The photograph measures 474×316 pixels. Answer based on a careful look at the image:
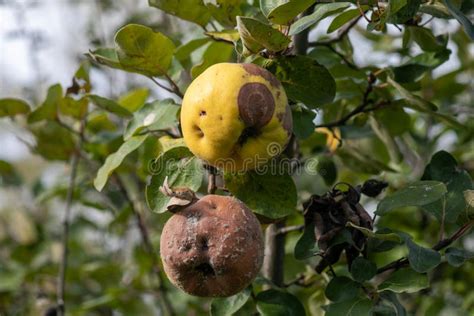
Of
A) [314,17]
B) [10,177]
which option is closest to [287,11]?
[314,17]

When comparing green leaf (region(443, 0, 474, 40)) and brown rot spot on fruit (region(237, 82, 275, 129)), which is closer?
brown rot spot on fruit (region(237, 82, 275, 129))

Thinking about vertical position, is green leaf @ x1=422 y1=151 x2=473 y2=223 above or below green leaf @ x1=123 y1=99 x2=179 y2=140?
below

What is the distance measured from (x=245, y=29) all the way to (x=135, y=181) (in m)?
1.56

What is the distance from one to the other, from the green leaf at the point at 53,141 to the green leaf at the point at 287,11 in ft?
3.33

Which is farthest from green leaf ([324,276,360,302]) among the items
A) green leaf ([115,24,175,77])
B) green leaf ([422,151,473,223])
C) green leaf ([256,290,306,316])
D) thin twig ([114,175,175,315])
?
thin twig ([114,175,175,315])

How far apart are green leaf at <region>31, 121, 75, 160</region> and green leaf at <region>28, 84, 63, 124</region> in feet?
0.53

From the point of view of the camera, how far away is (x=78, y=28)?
154 inches

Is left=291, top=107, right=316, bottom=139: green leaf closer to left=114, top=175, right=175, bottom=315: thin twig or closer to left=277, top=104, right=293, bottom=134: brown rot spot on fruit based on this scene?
left=277, top=104, right=293, bottom=134: brown rot spot on fruit

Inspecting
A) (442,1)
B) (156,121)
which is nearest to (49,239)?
(156,121)

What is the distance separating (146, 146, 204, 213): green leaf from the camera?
126cm

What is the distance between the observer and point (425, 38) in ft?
4.93

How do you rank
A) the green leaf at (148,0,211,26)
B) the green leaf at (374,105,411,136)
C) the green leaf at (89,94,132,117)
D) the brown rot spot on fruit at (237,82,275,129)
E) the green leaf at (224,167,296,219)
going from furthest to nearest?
the green leaf at (374,105,411,136) → the green leaf at (89,94,132,117) → the green leaf at (148,0,211,26) → the green leaf at (224,167,296,219) → the brown rot spot on fruit at (237,82,275,129)

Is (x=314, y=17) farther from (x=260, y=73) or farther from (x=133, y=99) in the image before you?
(x=133, y=99)

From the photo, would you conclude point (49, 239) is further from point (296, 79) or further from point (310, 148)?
point (296, 79)
